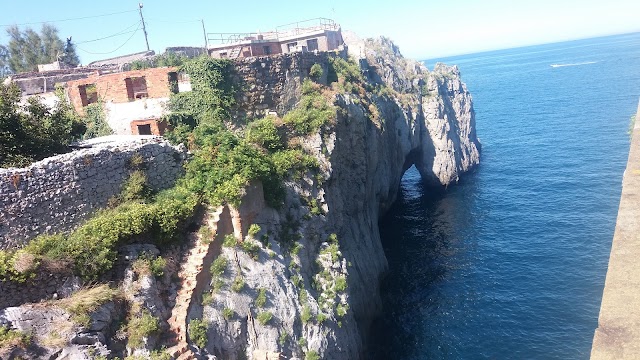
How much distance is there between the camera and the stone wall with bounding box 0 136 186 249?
591 inches

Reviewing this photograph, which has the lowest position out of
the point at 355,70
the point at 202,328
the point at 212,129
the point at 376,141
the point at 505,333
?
the point at 505,333

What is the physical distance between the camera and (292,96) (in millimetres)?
30047

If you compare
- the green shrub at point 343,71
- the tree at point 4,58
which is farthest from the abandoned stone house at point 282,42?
the tree at point 4,58

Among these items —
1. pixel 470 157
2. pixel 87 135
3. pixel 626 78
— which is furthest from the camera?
pixel 626 78

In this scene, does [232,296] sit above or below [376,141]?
below

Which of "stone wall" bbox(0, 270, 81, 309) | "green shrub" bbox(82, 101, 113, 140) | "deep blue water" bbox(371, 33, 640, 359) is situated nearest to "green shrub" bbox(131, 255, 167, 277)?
"stone wall" bbox(0, 270, 81, 309)

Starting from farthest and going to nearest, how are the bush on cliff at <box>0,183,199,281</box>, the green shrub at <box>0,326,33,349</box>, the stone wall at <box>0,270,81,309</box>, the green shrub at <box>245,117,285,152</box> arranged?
1. the green shrub at <box>245,117,285,152</box>
2. the bush on cliff at <box>0,183,199,281</box>
3. the stone wall at <box>0,270,81,309</box>
4. the green shrub at <box>0,326,33,349</box>

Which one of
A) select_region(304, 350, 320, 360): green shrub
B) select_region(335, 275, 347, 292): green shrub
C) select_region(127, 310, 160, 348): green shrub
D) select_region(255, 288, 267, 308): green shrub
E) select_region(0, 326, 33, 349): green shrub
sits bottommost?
select_region(304, 350, 320, 360): green shrub

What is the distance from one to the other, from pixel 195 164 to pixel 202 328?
783 centimetres

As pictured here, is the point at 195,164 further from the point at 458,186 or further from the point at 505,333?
the point at 458,186

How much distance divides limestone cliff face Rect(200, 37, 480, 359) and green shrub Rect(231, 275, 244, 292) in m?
0.15

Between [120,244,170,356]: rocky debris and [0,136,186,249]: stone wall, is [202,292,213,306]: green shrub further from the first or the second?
[0,136,186,249]: stone wall

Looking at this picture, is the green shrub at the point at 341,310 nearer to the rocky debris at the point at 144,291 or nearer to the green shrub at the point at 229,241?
the green shrub at the point at 229,241

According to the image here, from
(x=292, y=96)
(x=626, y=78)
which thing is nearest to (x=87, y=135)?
(x=292, y=96)
